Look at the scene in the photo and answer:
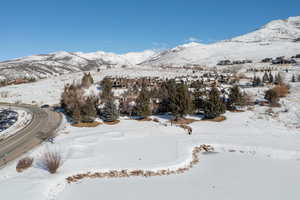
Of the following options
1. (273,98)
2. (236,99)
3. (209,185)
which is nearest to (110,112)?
(209,185)

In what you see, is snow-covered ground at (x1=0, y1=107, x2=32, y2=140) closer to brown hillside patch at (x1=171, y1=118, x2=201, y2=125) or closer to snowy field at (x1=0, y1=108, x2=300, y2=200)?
snowy field at (x1=0, y1=108, x2=300, y2=200)

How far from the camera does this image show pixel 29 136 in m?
25.3

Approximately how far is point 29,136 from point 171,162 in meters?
19.3

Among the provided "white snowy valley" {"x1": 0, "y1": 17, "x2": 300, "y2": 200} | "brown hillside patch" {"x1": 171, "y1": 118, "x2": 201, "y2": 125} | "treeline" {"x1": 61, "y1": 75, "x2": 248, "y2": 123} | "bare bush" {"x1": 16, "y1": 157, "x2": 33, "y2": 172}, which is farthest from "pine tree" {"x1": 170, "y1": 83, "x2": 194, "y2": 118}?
"bare bush" {"x1": 16, "y1": 157, "x2": 33, "y2": 172}

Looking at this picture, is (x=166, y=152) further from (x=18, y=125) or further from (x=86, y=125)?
(x=18, y=125)

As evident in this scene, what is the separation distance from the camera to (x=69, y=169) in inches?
641

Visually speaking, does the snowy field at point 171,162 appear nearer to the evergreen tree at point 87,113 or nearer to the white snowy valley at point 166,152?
the white snowy valley at point 166,152

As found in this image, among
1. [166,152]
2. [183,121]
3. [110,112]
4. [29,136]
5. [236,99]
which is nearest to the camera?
[166,152]

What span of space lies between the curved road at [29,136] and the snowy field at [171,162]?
2.01 meters

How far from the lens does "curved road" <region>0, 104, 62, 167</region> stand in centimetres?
2002

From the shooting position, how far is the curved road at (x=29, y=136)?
Answer: 20022 millimetres

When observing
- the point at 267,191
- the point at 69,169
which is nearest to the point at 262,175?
the point at 267,191

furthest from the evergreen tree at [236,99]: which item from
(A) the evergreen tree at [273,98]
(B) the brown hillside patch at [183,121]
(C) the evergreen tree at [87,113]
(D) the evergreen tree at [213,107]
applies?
(C) the evergreen tree at [87,113]

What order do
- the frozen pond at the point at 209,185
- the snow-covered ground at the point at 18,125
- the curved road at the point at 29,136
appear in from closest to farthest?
the frozen pond at the point at 209,185 → the curved road at the point at 29,136 → the snow-covered ground at the point at 18,125
